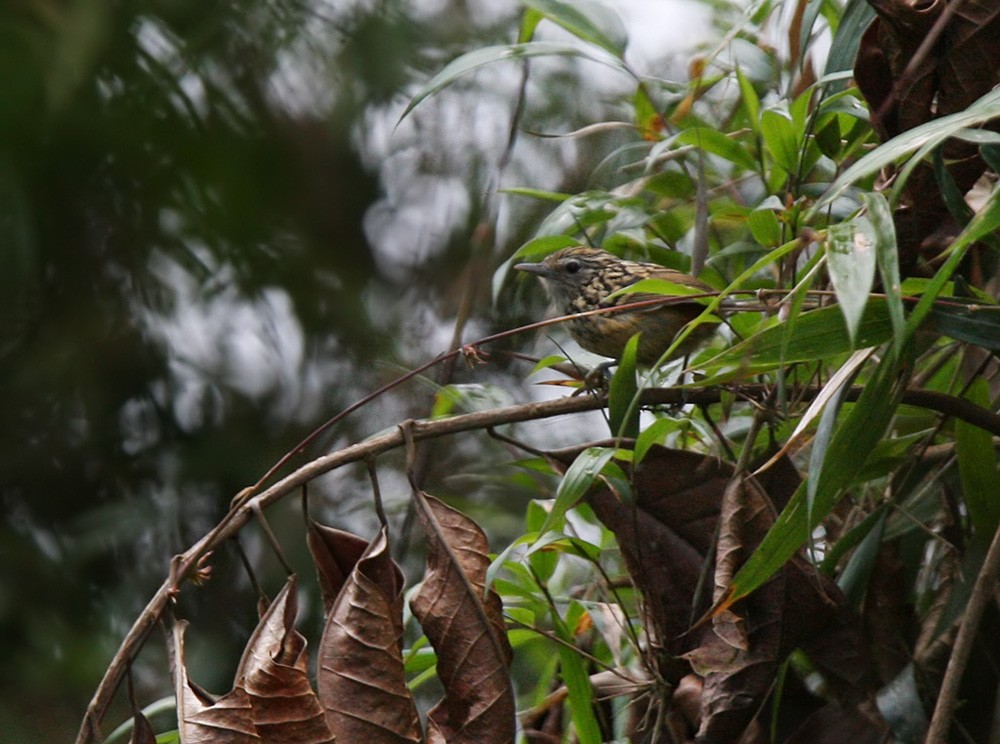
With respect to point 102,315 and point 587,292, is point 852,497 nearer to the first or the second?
point 587,292

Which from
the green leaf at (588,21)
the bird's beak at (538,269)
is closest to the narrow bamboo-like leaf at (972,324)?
Answer: the green leaf at (588,21)

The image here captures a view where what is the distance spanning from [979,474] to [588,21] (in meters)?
1.03

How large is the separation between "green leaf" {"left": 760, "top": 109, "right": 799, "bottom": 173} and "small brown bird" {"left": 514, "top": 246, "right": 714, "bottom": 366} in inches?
9.6

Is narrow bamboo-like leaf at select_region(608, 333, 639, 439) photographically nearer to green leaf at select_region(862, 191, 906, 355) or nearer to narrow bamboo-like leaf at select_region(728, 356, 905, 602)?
narrow bamboo-like leaf at select_region(728, 356, 905, 602)

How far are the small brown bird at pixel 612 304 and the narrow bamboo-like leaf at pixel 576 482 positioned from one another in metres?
0.52

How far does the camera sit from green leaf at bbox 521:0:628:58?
216cm

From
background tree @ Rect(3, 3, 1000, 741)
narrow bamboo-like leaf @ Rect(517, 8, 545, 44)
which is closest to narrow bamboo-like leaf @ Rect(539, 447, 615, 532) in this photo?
background tree @ Rect(3, 3, 1000, 741)

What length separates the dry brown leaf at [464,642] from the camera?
153 centimetres

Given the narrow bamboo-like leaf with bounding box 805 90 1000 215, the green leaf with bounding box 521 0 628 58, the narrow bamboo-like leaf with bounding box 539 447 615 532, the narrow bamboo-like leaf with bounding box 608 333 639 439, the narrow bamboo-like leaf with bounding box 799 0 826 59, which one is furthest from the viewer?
the green leaf with bounding box 521 0 628 58

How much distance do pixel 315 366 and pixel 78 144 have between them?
40.1 inches

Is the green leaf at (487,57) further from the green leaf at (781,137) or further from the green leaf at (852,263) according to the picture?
the green leaf at (852,263)

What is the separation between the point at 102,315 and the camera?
3994mm

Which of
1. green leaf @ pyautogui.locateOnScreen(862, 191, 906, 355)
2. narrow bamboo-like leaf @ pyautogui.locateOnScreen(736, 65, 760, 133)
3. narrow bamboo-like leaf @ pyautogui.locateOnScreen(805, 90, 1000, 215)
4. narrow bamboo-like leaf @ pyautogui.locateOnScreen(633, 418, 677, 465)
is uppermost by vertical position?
narrow bamboo-like leaf @ pyautogui.locateOnScreen(736, 65, 760, 133)

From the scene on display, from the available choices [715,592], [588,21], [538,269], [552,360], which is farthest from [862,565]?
[538,269]
